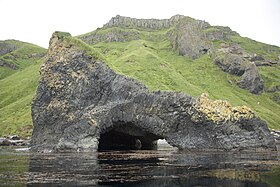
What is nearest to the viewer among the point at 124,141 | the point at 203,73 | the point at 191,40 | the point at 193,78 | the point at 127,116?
the point at 127,116

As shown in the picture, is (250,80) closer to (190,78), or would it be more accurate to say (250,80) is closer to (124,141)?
(190,78)

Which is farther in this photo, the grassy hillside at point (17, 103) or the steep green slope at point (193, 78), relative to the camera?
the steep green slope at point (193, 78)

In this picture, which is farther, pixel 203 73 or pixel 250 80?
pixel 203 73

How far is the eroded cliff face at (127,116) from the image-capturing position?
58.4 m

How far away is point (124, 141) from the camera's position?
252 ft

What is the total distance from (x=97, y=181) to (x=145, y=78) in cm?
11553

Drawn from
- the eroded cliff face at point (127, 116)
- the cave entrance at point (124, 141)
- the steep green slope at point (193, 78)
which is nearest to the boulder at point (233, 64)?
the steep green slope at point (193, 78)

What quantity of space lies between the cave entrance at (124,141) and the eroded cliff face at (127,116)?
2424mm

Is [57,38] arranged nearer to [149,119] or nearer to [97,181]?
[149,119]

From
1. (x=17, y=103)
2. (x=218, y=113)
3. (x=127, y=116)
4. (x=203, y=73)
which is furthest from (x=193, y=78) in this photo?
(x=127, y=116)

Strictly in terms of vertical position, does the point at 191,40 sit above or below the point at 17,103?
above

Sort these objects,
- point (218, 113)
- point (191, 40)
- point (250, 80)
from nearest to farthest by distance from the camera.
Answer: point (218, 113)
point (250, 80)
point (191, 40)

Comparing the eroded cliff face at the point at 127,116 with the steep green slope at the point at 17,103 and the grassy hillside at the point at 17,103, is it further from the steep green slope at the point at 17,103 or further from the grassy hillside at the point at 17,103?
the grassy hillside at the point at 17,103

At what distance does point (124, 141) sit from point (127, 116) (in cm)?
1977
